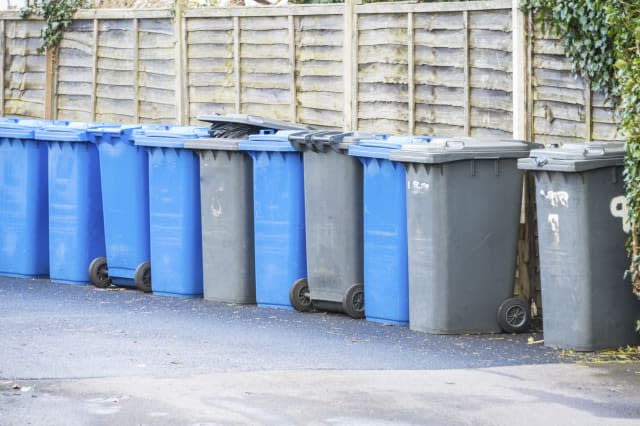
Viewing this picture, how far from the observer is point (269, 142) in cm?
1093

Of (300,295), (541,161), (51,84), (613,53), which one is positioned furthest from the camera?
(51,84)

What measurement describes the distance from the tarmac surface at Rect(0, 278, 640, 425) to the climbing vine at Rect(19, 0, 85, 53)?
17.7 ft

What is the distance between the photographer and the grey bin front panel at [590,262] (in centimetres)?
889

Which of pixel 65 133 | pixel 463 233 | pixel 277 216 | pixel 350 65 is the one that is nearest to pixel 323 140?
pixel 277 216

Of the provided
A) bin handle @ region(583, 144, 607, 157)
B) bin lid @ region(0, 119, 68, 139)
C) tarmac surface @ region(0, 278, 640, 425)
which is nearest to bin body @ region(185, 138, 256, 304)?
tarmac surface @ region(0, 278, 640, 425)

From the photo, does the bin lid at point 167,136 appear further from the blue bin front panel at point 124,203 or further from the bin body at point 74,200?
the bin body at point 74,200

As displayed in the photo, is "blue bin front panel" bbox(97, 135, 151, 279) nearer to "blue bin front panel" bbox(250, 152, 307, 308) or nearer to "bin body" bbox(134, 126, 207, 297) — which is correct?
"bin body" bbox(134, 126, 207, 297)

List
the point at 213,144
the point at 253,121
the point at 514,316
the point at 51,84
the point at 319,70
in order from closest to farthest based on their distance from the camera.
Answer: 1. the point at 514,316
2. the point at 213,144
3. the point at 253,121
4. the point at 319,70
5. the point at 51,84

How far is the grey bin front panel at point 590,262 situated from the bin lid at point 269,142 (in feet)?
8.05

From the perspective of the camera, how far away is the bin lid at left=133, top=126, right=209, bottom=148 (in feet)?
37.7

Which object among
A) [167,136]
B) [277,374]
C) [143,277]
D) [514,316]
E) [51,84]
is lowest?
[277,374]

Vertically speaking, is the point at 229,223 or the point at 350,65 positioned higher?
the point at 350,65

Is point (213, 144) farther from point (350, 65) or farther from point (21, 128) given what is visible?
point (21, 128)

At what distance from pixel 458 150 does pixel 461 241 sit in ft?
1.96
